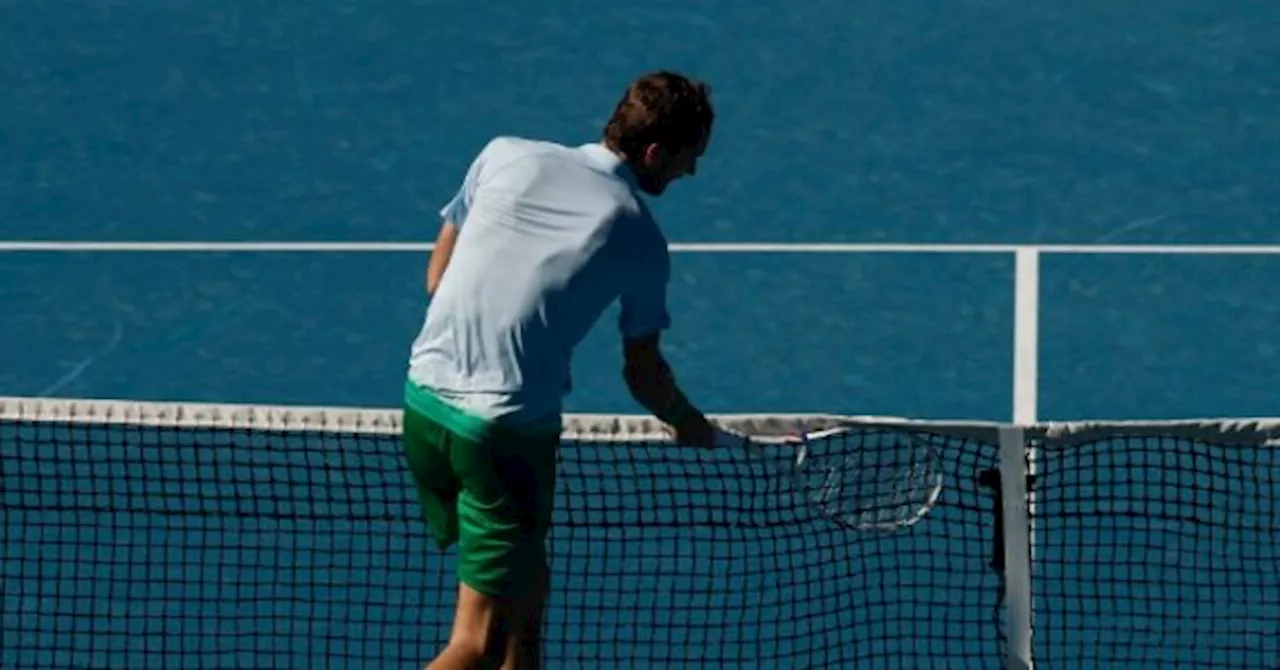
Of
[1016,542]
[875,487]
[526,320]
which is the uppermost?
[526,320]

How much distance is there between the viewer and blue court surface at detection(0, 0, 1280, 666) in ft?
37.8

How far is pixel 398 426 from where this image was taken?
7.71m

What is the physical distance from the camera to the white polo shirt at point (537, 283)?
6988 mm

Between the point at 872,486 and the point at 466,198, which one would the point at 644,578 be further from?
the point at 466,198

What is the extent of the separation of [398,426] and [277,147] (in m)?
5.69

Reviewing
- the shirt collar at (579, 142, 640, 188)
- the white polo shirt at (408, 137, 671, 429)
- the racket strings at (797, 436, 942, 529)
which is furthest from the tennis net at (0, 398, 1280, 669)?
the shirt collar at (579, 142, 640, 188)

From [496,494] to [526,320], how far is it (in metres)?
0.45

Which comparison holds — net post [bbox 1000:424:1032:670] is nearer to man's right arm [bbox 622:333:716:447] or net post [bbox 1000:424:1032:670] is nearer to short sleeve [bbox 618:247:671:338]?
man's right arm [bbox 622:333:716:447]

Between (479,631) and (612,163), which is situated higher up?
(612,163)

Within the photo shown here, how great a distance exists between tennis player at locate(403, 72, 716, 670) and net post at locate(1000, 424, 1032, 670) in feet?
2.71

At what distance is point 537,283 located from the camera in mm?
6984

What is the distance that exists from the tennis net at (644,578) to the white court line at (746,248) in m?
2.02

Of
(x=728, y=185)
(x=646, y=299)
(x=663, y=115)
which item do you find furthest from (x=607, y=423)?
(x=728, y=185)

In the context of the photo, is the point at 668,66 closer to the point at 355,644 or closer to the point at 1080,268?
the point at 1080,268
